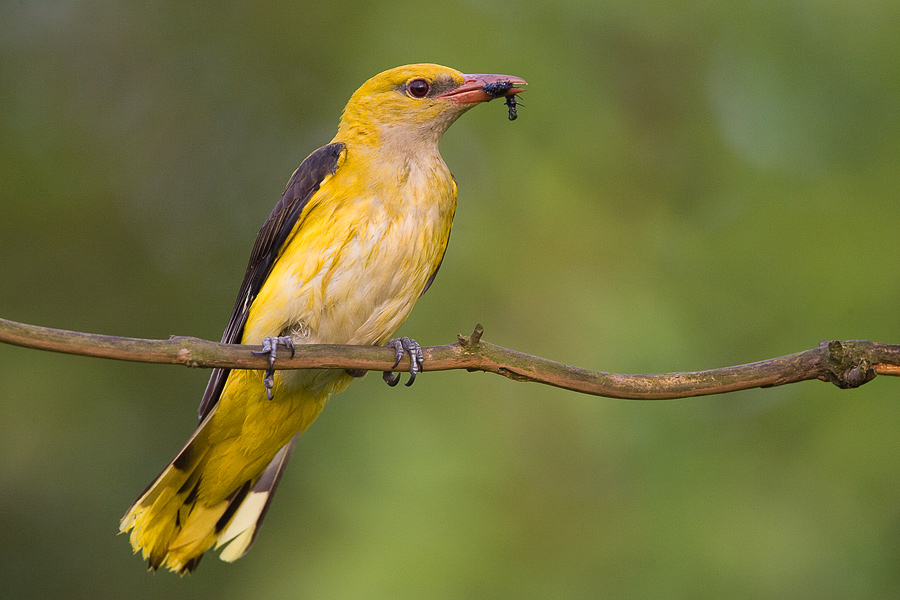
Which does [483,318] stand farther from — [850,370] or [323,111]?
[850,370]

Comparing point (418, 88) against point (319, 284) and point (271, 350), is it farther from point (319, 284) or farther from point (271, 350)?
point (271, 350)

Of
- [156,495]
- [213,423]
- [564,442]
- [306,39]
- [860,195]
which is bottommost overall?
[156,495]

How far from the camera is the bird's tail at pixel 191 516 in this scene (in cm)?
436

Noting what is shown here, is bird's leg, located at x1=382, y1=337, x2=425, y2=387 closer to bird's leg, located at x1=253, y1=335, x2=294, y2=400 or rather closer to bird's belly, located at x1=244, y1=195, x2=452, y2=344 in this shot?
bird's belly, located at x1=244, y1=195, x2=452, y2=344

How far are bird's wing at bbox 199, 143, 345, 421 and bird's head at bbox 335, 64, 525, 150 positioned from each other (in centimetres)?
24

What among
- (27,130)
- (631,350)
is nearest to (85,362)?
(27,130)

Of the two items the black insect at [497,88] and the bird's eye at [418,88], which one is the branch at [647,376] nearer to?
the black insect at [497,88]

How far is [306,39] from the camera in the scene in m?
7.33

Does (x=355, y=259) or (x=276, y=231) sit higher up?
(x=276, y=231)

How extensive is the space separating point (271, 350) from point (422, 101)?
1661mm

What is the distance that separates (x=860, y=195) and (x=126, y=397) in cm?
518

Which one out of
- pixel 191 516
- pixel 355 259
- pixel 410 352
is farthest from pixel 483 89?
pixel 191 516

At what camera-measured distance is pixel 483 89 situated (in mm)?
4430

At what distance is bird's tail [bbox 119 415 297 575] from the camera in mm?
4363
